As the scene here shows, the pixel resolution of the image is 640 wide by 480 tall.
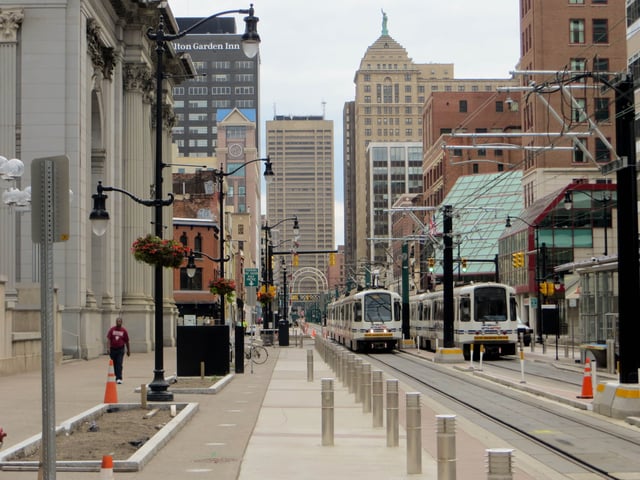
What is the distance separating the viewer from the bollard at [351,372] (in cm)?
2355

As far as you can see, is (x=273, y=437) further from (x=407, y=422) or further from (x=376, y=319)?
(x=376, y=319)

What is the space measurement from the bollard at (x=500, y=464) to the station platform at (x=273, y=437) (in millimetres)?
4164

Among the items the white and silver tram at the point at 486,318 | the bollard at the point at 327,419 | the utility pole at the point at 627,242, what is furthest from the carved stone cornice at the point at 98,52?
the bollard at the point at 327,419

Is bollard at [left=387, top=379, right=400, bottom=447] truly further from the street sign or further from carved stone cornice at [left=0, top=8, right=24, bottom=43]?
carved stone cornice at [left=0, top=8, right=24, bottom=43]

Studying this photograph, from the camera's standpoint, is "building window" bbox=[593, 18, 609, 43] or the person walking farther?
"building window" bbox=[593, 18, 609, 43]

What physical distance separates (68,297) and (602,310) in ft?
66.5

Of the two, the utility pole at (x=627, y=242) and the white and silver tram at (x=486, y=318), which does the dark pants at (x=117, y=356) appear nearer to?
the utility pole at (x=627, y=242)

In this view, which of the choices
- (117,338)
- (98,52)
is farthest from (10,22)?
(117,338)

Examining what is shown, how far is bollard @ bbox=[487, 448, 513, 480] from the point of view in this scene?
7590mm

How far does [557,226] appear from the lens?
81.3 meters

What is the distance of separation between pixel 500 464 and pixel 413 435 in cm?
432

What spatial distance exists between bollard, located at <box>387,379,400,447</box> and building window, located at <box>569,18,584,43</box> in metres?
81.4

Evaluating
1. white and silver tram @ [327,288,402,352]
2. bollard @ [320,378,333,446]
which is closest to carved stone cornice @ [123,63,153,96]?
white and silver tram @ [327,288,402,352]

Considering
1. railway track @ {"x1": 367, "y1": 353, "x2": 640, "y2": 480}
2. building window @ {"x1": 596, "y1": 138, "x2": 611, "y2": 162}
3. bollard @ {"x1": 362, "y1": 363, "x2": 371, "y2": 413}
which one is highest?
building window @ {"x1": 596, "y1": 138, "x2": 611, "y2": 162}
